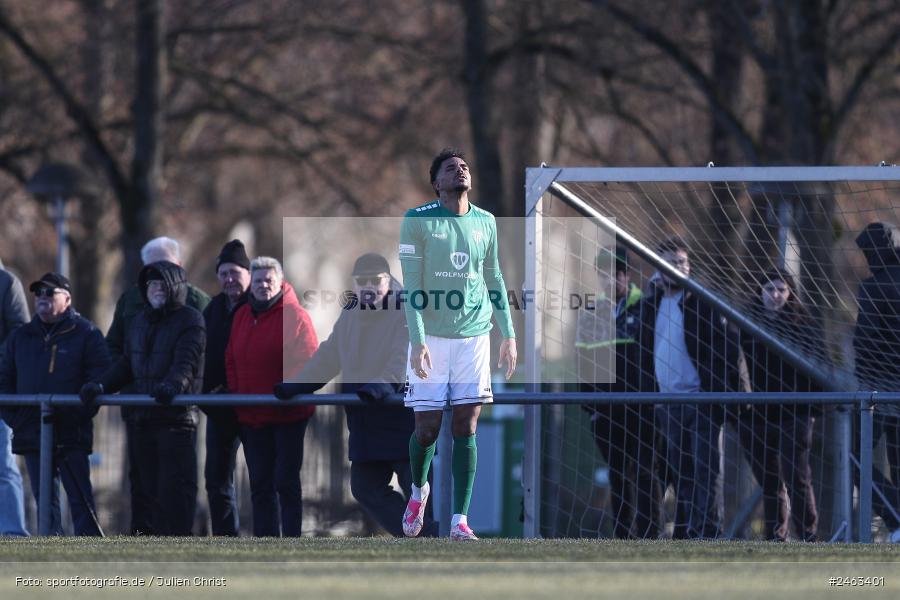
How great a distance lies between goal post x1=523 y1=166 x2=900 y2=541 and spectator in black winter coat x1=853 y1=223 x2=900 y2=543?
0.09 metres

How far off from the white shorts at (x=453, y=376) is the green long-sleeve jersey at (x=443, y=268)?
2.5 inches

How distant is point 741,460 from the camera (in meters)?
11.1

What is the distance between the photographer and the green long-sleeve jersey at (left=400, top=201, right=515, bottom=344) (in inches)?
341

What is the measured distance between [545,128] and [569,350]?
562 inches

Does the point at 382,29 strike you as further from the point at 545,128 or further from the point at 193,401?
the point at 193,401

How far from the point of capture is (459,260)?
869 centimetres

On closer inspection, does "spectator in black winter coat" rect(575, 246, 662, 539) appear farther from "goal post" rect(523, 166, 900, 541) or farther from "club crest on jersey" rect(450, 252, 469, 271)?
"club crest on jersey" rect(450, 252, 469, 271)

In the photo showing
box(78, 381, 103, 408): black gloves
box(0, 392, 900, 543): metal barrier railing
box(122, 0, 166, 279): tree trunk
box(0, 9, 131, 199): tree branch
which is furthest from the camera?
box(0, 9, 131, 199): tree branch

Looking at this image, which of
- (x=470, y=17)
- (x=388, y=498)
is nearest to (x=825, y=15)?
(x=470, y=17)

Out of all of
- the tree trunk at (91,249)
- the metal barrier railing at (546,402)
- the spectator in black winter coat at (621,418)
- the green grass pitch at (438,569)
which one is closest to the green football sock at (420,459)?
the green grass pitch at (438,569)

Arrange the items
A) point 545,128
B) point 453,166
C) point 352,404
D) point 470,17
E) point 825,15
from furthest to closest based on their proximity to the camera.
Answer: point 545,128
point 470,17
point 825,15
point 352,404
point 453,166

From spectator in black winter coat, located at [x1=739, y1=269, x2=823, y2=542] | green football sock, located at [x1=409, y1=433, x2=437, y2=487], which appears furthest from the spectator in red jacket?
spectator in black winter coat, located at [x1=739, y1=269, x2=823, y2=542]

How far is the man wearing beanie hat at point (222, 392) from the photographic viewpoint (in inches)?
408

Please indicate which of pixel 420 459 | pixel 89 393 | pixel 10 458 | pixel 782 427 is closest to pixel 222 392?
pixel 89 393
